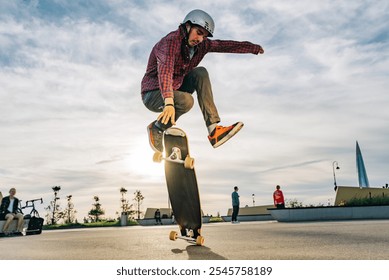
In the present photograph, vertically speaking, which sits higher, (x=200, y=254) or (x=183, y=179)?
(x=183, y=179)

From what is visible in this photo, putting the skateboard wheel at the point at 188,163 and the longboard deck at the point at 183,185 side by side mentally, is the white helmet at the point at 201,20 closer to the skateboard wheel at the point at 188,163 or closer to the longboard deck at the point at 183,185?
the longboard deck at the point at 183,185

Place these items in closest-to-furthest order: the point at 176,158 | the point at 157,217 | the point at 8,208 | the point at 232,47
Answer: the point at 176,158 < the point at 232,47 < the point at 8,208 < the point at 157,217

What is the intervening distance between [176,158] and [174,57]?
1226 mm

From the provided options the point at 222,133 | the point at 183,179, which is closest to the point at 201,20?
the point at 222,133

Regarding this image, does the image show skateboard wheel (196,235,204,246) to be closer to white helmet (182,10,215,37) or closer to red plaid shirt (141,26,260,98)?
red plaid shirt (141,26,260,98)

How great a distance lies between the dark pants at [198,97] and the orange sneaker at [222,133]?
0.46 ft

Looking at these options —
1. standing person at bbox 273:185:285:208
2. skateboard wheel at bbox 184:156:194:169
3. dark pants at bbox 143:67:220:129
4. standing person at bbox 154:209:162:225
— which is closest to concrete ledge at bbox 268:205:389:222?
standing person at bbox 273:185:285:208

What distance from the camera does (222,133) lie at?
468 cm

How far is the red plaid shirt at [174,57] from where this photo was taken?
4.30 metres

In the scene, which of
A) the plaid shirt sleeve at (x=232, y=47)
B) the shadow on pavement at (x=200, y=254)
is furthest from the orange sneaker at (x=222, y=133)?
the shadow on pavement at (x=200, y=254)

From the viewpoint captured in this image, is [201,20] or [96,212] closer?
[201,20]

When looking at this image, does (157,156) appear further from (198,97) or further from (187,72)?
(187,72)
